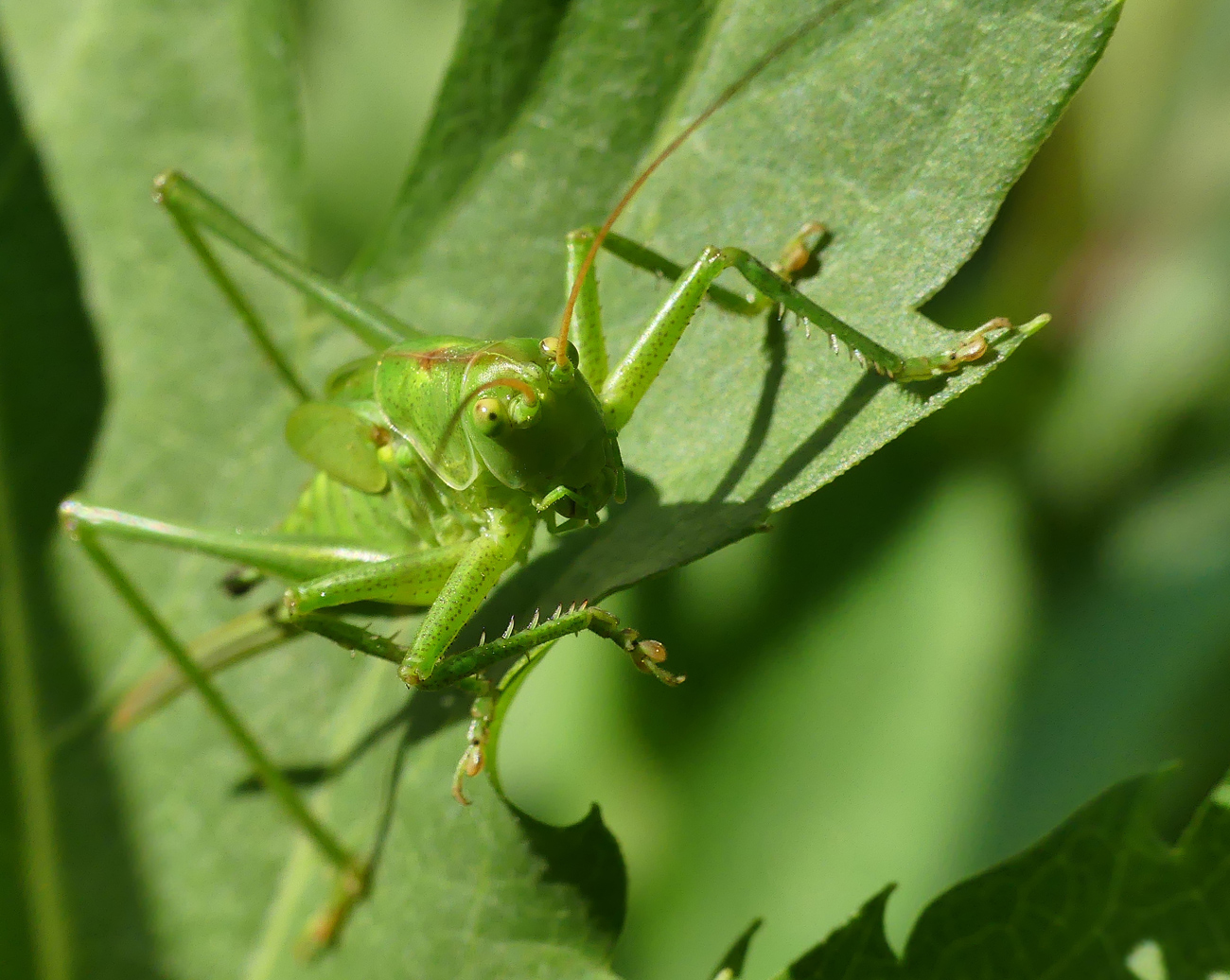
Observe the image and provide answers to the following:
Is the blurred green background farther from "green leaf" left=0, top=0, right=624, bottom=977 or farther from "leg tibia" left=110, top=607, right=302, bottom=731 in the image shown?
"leg tibia" left=110, top=607, right=302, bottom=731

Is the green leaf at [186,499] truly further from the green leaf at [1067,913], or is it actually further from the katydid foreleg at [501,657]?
the green leaf at [1067,913]

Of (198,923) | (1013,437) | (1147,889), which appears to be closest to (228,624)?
(198,923)

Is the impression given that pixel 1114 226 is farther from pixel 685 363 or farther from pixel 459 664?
pixel 459 664

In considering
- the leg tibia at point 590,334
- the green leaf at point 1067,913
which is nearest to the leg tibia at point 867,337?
the leg tibia at point 590,334

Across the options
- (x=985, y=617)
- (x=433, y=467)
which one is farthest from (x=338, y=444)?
(x=985, y=617)

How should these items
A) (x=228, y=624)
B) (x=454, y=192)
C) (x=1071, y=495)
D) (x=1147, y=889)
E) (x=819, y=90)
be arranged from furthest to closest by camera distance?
(x=1071, y=495) → (x=228, y=624) → (x=454, y=192) → (x=819, y=90) → (x=1147, y=889)

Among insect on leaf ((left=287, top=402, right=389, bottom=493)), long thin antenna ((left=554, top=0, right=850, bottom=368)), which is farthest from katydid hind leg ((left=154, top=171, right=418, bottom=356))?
long thin antenna ((left=554, top=0, right=850, bottom=368))
